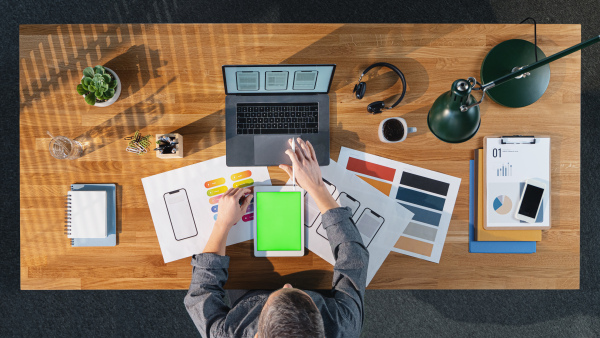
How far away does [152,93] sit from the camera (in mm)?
1240

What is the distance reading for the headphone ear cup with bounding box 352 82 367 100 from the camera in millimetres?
1186

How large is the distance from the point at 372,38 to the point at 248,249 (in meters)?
0.90

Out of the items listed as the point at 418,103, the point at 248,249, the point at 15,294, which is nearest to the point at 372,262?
the point at 248,249

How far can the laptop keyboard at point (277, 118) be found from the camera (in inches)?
47.4

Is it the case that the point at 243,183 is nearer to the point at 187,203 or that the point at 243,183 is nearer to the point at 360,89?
the point at 187,203

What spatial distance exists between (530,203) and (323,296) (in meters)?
0.81

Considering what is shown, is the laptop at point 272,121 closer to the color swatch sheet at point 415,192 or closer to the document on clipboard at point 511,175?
the color swatch sheet at point 415,192

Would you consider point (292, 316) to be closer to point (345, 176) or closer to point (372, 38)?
point (345, 176)

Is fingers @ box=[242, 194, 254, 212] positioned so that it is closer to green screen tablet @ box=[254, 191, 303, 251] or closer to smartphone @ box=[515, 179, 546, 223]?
green screen tablet @ box=[254, 191, 303, 251]

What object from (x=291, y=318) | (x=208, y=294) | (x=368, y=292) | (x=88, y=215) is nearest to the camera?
(x=291, y=318)

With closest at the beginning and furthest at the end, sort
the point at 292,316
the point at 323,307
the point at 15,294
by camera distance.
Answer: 1. the point at 292,316
2. the point at 323,307
3. the point at 15,294

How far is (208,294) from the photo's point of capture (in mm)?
1100

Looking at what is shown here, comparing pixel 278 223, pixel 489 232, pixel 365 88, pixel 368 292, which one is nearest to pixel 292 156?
pixel 278 223

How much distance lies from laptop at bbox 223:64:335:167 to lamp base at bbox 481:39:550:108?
593 millimetres
